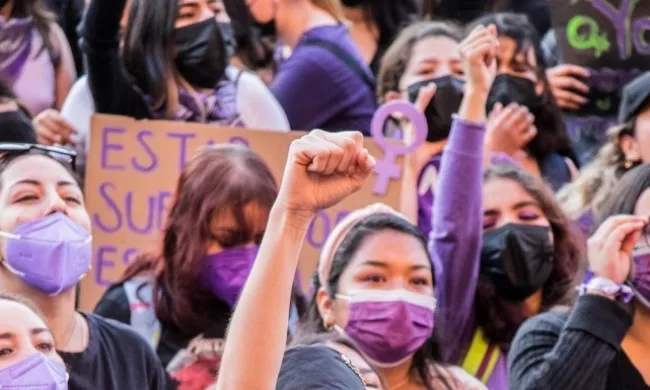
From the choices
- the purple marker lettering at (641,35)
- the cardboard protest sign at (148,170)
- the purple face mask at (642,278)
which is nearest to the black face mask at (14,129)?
the cardboard protest sign at (148,170)

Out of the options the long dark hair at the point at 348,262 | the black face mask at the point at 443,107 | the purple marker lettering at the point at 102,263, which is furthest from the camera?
the black face mask at the point at 443,107

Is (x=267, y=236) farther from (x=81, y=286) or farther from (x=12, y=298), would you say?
(x=81, y=286)

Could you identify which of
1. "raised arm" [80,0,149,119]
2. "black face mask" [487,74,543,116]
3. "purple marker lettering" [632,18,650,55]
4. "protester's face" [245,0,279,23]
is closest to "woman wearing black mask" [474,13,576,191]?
"black face mask" [487,74,543,116]

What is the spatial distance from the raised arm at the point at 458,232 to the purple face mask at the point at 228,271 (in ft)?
1.88

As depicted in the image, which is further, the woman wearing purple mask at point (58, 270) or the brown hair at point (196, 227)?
the brown hair at point (196, 227)

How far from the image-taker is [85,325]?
164 inches

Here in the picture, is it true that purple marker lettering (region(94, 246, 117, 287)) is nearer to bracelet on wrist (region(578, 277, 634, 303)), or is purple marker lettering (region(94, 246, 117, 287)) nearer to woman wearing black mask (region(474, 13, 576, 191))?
woman wearing black mask (region(474, 13, 576, 191))

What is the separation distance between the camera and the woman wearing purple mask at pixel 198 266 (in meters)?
4.55

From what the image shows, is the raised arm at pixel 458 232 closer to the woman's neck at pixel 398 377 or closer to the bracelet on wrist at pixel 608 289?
the woman's neck at pixel 398 377

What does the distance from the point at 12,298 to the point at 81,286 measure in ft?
4.36

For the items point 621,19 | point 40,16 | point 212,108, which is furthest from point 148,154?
point 621,19

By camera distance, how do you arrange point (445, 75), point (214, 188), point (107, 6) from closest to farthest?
point (214, 188) < point (107, 6) < point (445, 75)

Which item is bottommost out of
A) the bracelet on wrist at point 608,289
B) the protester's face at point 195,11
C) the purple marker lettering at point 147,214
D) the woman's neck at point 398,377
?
the woman's neck at point 398,377

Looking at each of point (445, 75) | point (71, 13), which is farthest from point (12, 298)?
point (71, 13)
